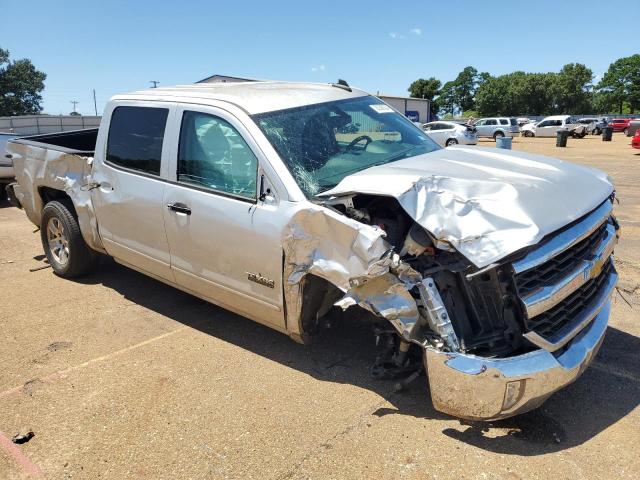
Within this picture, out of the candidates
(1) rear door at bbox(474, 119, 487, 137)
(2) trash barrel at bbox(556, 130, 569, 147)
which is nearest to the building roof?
(2) trash barrel at bbox(556, 130, 569, 147)

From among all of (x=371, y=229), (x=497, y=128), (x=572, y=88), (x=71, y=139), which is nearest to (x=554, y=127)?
(x=497, y=128)

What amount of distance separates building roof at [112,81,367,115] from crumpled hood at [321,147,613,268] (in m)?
0.97

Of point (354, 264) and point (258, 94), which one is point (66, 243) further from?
point (354, 264)

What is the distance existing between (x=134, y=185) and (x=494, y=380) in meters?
3.14

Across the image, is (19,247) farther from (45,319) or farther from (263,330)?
(263,330)

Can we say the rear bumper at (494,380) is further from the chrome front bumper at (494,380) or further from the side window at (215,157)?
the side window at (215,157)

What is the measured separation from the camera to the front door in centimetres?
329

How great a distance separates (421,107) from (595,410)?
1812 inches

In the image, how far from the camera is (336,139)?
12.4 feet

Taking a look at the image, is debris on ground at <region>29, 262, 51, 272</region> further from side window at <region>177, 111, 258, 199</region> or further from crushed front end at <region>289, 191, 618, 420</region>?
crushed front end at <region>289, 191, 618, 420</region>

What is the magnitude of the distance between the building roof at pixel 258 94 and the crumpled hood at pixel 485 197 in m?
0.97

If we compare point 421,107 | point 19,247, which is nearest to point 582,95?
point 421,107

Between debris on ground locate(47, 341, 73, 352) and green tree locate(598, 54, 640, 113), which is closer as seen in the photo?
debris on ground locate(47, 341, 73, 352)

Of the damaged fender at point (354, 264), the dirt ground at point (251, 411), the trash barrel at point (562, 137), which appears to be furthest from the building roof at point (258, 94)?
the trash barrel at point (562, 137)
